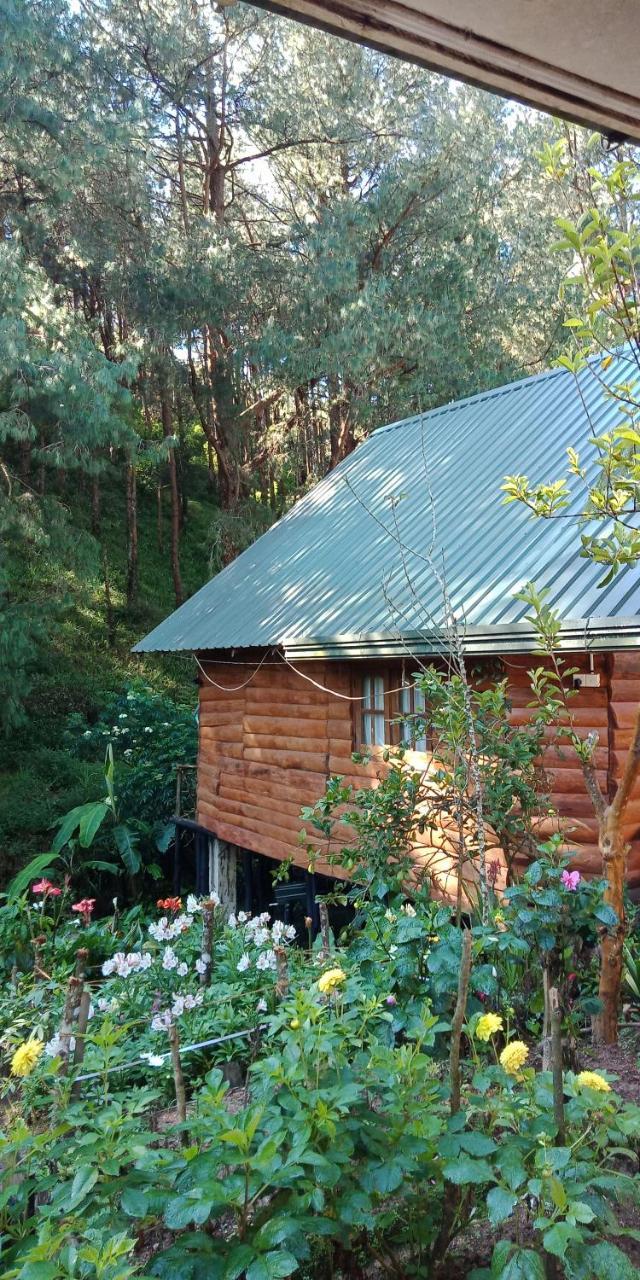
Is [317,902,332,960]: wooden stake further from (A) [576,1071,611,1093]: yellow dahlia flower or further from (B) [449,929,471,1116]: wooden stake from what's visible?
(A) [576,1071,611,1093]: yellow dahlia flower

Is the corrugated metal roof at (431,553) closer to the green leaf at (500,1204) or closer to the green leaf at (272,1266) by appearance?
the green leaf at (500,1204)

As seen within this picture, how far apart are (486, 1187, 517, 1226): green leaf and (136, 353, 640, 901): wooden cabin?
303 centimetres

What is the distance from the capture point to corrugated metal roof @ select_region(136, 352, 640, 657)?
6.36 m

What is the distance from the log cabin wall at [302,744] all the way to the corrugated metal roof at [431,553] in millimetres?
573

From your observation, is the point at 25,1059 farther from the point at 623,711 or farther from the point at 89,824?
the point at 89,824

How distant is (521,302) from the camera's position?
2098 centimetres

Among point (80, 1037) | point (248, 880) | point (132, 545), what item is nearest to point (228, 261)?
point (132, 545)

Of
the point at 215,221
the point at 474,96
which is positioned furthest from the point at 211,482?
the point at 474,96

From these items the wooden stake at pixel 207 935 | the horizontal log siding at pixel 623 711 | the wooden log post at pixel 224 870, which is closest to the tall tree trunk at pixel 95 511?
the wooden log post at pixel 224 870

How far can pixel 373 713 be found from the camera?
8.70 metres

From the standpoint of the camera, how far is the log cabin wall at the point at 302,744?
649cm

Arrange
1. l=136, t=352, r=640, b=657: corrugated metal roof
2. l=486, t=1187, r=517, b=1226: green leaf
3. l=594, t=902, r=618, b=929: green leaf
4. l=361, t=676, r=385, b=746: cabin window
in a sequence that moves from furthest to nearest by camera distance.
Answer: l=361, t=676, r=385, b=746: cabin window, l=136, t=352, r=640, b=657: corrugated metal roof, l=594, t=902, r=618, b=929: green leaf, l=486, t=1187, r=517, b=1226: green leaf

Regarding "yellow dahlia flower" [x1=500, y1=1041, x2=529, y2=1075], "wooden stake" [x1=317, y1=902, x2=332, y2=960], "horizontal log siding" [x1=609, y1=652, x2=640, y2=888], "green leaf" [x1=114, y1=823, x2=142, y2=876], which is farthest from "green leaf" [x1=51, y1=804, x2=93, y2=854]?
"yellow dahlia flower" [x1=500, y1=1041, x2=529, y2=1075]

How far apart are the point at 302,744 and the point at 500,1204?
26.3 feet
